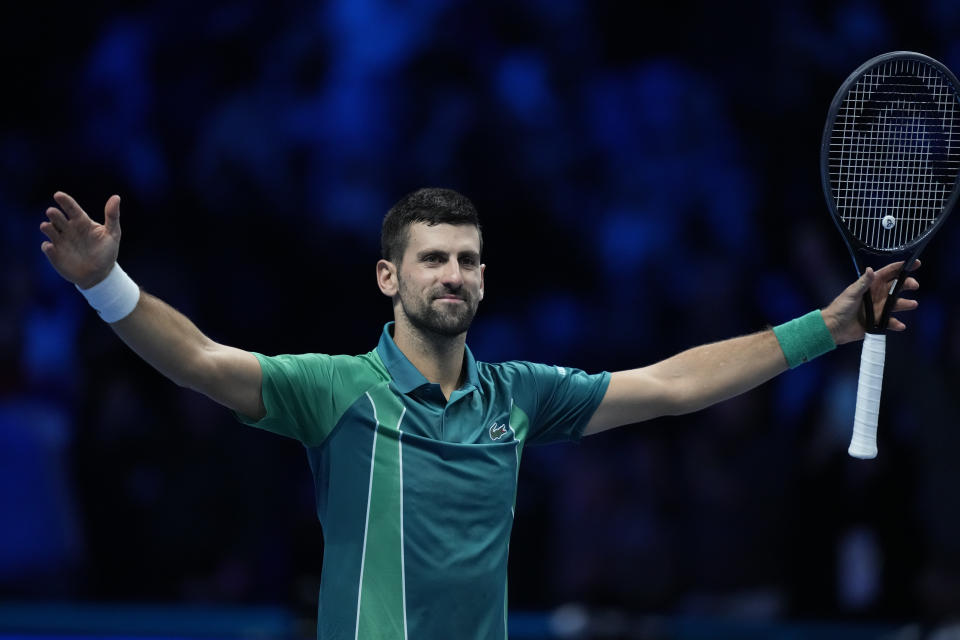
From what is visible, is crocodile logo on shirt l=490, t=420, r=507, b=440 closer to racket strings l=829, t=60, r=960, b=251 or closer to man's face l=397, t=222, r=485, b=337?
man's face l=397, t=222, r=485, b=337

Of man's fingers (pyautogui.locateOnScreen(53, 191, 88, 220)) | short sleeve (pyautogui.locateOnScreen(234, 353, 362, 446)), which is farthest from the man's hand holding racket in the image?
man's fingers (pyautogui.locateOnScreen(53, 191, 88, 220))

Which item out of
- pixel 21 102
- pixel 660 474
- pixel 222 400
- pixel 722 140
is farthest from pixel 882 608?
pixel 21 102

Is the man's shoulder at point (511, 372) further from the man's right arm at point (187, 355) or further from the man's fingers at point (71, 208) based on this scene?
the man's fingers at point (71, 208)

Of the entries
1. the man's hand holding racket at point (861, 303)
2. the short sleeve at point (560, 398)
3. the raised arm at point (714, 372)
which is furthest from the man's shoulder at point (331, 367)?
the man's hand holding racket at point (861, 303)

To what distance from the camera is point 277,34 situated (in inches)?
301

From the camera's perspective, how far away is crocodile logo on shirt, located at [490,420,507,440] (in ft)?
11.6

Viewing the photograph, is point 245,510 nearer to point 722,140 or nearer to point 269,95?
point 269,95

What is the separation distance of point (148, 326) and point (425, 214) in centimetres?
86

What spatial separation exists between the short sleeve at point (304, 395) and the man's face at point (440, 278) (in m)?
0.26

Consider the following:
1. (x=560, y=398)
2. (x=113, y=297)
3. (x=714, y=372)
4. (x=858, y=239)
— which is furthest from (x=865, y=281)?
(x=113, y=297)

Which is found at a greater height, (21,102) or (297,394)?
(21,102)

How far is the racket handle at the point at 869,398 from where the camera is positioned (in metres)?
3.77

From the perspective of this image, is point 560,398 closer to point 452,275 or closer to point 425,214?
point 452,275

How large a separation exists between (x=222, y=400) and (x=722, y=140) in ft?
15.7
